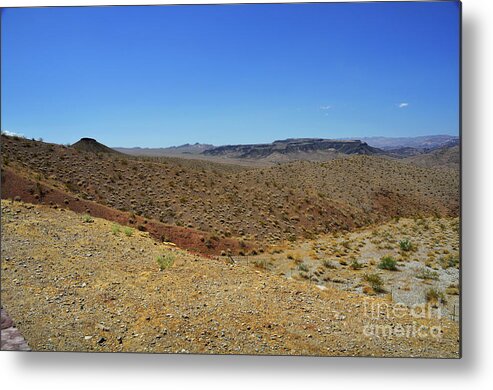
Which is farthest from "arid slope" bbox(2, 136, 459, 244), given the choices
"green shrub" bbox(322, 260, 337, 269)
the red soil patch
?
"green shrub" bbox(322, 260, 337, 269)

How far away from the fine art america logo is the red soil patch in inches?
94.1

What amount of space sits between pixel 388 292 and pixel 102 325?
334 centimetres

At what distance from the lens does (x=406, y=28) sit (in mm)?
4633

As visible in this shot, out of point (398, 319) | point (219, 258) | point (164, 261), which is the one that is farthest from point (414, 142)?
point (164, 261)

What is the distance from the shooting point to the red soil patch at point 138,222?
589 cm

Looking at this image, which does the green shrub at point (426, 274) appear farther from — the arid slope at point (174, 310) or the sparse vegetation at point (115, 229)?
the sparse vegetation at point (115, 229)

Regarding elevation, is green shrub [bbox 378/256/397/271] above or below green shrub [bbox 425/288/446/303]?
above

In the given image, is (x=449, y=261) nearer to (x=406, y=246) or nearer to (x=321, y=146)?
(x=406, y=246)

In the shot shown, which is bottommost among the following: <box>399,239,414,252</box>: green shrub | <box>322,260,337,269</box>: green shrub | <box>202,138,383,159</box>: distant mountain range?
<box>322,260,337,269</box>: green shrub

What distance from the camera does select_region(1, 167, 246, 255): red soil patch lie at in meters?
5.89

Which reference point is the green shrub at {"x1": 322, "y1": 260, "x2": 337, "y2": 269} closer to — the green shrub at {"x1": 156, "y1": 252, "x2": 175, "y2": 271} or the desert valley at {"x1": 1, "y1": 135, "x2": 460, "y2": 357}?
the desert valley at {"x1": 1, "y1": 135, "x2": 460, "y2": 357}

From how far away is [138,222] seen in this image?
6137 millimetres

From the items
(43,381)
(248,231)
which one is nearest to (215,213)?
(248,231)

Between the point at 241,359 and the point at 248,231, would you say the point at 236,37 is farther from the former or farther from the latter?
the point at 241,359
